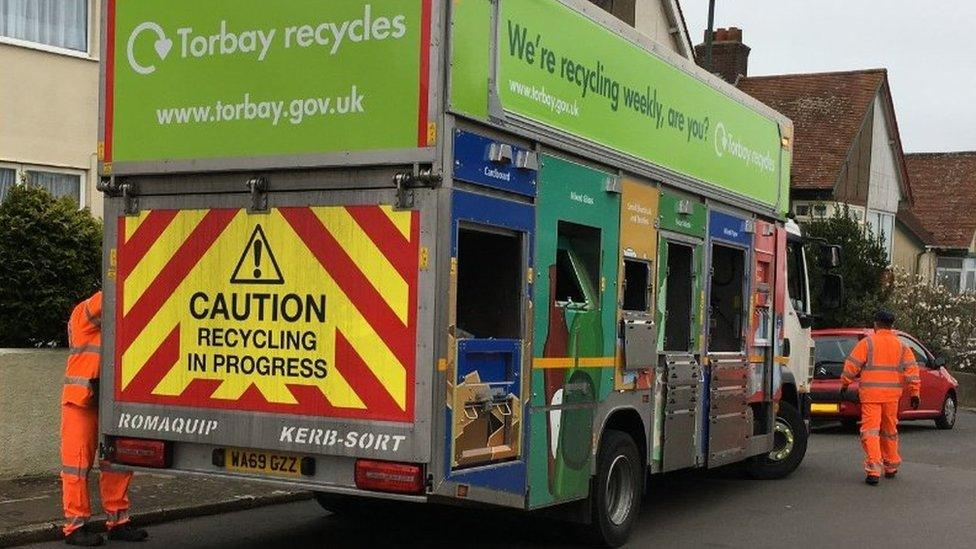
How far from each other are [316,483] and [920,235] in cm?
3829

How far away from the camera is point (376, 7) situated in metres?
6.49

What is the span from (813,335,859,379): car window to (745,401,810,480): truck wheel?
16.1ft

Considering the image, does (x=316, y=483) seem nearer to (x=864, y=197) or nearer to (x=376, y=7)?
(x=376, y=7)

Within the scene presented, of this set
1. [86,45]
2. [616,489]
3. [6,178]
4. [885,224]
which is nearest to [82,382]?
[616,489]

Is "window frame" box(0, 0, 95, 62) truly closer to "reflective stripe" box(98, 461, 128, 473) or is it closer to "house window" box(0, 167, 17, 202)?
"house window" box(0, 167, 17, 202)

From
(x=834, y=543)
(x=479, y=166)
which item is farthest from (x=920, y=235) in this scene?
(x=479, y=166)

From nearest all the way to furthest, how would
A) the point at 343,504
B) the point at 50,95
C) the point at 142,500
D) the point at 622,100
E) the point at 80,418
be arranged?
the point at 80,418 < the point at 622,100 < the point at 343,504 < the point at 142,500 < the point at 50,95

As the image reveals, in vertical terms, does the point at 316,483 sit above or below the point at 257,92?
below

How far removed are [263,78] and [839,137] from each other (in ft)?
102

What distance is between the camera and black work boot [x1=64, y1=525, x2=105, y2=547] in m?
7.87

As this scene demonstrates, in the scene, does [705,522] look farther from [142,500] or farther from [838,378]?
[838,378]

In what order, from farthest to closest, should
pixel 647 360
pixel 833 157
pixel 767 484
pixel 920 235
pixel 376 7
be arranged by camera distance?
pixel 920 235, pixel 833 157, pixel 767 484, pixel 647 360, pixel 376 7

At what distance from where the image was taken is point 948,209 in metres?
45.6

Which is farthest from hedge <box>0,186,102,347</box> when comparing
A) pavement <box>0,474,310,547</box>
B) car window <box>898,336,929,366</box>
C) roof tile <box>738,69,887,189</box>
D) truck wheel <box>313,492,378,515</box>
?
roof tile <box>738,69,887,189</box>
